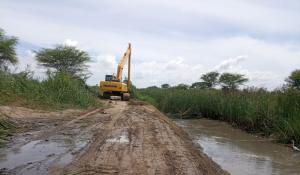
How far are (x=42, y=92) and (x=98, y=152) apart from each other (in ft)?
32.1

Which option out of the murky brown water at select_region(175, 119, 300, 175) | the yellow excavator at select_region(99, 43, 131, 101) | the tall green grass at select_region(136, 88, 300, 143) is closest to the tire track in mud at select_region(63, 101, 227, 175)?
the murky brown water at select_region(175, 119, 300, 175)

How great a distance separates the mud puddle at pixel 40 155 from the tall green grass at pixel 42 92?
5.67 meters

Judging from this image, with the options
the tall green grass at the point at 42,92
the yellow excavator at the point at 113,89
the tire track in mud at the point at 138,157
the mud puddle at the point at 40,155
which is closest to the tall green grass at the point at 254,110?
the tire track in mud at the point at 138,157

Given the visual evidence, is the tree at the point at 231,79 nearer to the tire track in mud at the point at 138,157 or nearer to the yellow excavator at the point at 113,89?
the yellow excavator at the point at 113,89

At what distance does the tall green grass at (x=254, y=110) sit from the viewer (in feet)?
36.1

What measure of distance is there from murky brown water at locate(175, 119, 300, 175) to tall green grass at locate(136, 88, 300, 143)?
1.69ft

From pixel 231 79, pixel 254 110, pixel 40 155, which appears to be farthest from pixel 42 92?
pixel 231 79

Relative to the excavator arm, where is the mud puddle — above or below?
below

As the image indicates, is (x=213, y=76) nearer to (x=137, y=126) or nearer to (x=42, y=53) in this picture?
(x=42, y=53)

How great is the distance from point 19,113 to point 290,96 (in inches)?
319

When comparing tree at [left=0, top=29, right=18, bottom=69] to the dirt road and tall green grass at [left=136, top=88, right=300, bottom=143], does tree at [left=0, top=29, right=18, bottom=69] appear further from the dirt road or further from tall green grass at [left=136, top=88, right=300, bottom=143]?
the dirt road

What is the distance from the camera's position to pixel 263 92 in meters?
15.6

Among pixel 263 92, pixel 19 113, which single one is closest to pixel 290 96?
pixel 263 92

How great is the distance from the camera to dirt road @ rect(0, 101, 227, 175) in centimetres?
531
